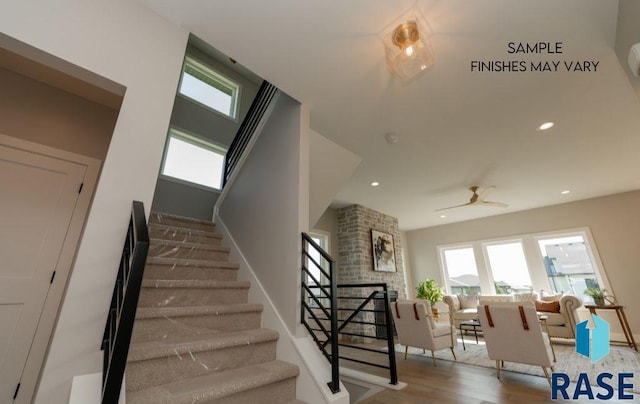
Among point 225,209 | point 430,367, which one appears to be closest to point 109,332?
point 225,209

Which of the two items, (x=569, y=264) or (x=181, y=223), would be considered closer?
(x=181, y=223)

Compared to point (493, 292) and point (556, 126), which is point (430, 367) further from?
point (493, 292)

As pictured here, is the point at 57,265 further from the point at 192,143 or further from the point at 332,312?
the point at 192,143

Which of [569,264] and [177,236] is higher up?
[177,236]

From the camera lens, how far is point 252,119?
3604 millimetres

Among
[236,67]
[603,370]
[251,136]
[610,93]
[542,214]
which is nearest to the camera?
[610,93]

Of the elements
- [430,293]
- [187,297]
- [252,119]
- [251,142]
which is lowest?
[430,293]

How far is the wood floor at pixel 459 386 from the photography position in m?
2.32

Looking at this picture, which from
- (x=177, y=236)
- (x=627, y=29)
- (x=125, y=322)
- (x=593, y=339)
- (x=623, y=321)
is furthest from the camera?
(x=593, y=339)

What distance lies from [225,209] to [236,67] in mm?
3521

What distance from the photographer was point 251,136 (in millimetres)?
3480

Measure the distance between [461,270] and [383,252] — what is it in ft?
9.78

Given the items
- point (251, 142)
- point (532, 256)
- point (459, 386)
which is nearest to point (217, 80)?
point (251, 142)

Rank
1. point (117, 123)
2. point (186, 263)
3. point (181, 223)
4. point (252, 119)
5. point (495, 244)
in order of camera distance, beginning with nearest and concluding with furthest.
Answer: point (117, 123) < point (186, 263) < point (181, 223) < point (252, 119) < point (495, 244)
